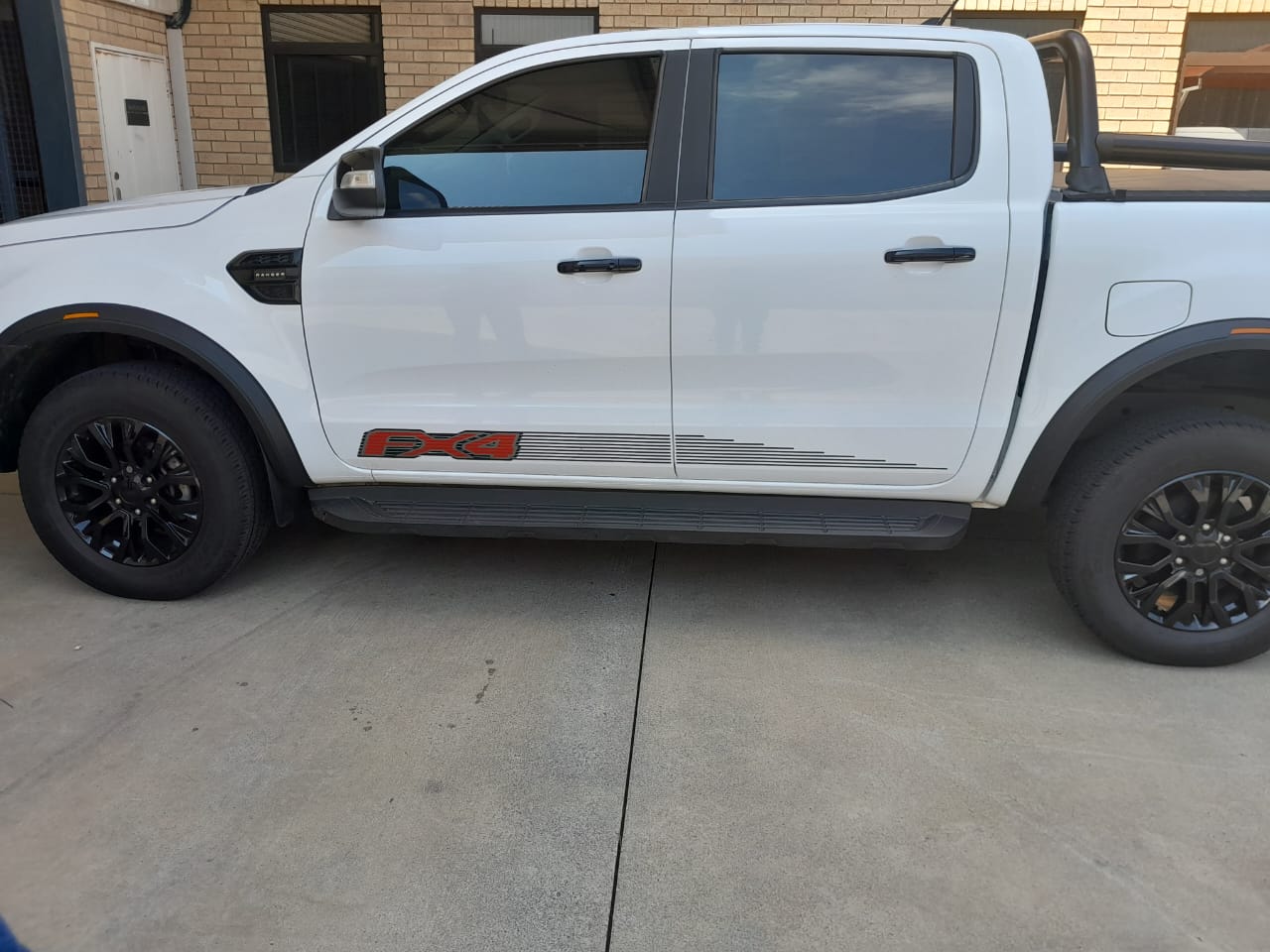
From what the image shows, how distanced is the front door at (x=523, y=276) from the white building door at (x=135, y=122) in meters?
5.04

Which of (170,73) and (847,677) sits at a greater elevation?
(170,73)

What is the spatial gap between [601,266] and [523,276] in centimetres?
26

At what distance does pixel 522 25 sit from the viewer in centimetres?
796

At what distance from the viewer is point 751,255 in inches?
126

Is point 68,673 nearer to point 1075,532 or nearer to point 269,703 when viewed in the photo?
point 269,703

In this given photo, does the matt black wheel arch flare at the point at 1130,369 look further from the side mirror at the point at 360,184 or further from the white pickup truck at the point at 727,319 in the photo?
the side mirror at the point at 360,184

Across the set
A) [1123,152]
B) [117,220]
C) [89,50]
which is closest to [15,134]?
[89,50]

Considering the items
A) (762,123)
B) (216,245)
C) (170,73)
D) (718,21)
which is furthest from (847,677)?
(170,73)

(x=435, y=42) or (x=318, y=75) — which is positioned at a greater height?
(x=435, y=42)

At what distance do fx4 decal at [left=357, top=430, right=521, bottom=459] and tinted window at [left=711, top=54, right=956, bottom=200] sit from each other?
3.61 feet

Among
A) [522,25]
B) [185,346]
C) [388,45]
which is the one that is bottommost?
[185,346]

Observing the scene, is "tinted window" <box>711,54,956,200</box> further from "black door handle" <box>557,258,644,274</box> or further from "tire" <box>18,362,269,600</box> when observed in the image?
"tire" <box>18,362,269,600</box>

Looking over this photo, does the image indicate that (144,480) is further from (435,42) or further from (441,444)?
(435,42)

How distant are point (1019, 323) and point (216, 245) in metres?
2.65
